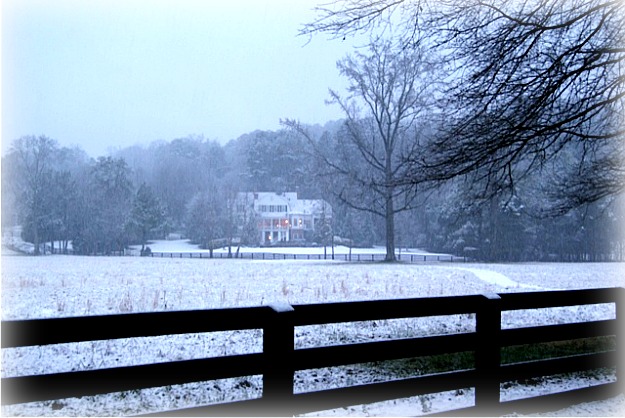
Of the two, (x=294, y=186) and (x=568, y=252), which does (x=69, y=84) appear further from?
(x=568, y=252)

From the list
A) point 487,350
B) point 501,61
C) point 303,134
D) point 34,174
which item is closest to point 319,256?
point 303,134

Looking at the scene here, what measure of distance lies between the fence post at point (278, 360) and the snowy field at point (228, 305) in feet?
6.05

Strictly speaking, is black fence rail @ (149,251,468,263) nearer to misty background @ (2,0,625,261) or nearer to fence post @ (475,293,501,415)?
misty background @ (2,0,625,261)

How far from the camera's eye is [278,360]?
4.19 metres

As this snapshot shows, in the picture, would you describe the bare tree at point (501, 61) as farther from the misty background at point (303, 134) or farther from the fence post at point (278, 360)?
the fence post at point (278, 360)

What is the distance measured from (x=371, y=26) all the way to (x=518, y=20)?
1.87 m

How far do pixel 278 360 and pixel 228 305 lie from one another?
8.68 m

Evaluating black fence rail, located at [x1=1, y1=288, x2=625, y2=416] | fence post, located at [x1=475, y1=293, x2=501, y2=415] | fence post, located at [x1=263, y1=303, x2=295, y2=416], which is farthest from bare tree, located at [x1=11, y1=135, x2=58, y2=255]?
fence post, located at [x1=475, y1=293, x2=501, y2=415]

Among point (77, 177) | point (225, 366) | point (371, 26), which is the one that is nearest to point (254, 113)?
point (77, 177)

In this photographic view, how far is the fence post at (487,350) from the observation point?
4.97 meters

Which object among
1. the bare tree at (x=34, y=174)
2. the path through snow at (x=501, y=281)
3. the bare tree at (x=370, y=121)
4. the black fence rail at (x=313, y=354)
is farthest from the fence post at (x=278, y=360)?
the bare tree at (x=370, y=121)

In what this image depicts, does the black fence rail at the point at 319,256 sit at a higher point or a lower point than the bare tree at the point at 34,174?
lower

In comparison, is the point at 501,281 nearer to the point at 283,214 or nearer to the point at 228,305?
the point at 228,305

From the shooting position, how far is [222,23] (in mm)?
11000
